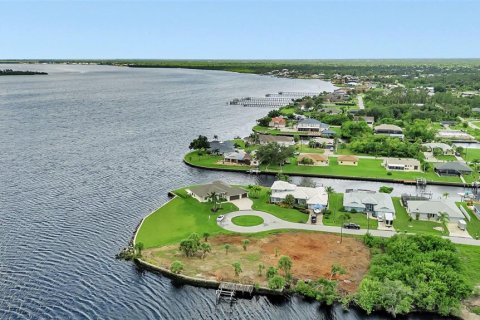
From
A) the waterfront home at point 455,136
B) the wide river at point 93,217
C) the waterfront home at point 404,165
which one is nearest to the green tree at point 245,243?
the wide river at point 93,217

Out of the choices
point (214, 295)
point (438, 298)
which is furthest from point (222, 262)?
point (438, 298)

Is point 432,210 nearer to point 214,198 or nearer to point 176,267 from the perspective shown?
point 214,198

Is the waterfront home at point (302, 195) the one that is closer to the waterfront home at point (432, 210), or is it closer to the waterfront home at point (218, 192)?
the waterfront home at point (218, 192)

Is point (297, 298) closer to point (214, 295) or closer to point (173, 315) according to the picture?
point (214, 295)

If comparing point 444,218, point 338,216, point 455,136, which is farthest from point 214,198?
point 455,136

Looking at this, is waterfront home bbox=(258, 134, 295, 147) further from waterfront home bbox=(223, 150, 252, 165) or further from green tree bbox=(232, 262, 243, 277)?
green tree bbox=(232, 262, 243, 277)
